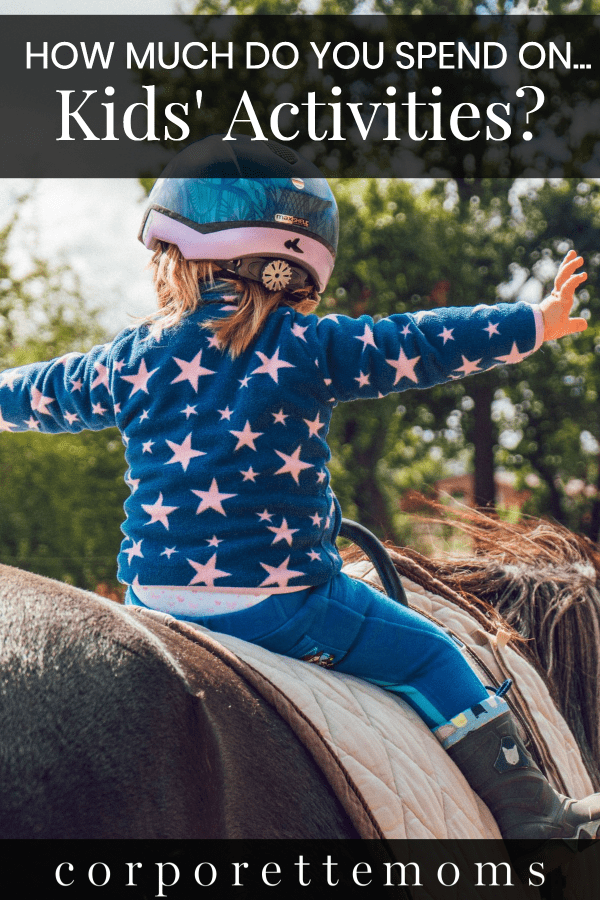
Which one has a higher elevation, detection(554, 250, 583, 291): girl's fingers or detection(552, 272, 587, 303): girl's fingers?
detection(554, 250, 583, 291): girl's fingers

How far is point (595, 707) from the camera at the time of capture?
2605mm

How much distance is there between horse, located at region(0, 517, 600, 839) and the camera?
1148mm

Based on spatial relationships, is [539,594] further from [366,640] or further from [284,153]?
[284,153]

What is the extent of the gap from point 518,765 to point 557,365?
45.5 ft

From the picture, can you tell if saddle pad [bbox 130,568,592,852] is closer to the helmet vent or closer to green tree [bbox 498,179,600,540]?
the helmet vent

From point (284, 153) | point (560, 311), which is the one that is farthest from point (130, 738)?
point (284, 153)

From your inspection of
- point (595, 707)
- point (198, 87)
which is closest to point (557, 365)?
point (198, 87)

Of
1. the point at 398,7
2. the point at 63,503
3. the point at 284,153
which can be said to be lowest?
the point at 63,503

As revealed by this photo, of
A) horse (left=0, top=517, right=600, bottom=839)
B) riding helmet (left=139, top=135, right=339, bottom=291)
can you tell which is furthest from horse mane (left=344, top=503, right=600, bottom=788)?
horse (left=0, top=517, right=600, bottom=839)

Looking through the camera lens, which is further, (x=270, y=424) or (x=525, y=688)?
(x=525, y=688)

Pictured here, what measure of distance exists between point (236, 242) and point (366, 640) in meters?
0.91

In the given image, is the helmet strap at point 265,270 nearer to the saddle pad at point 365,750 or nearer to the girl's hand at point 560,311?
the girl's hand at point 560,311

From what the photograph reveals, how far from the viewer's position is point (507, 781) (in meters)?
1.70

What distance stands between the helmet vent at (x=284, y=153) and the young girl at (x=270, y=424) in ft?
0.06
